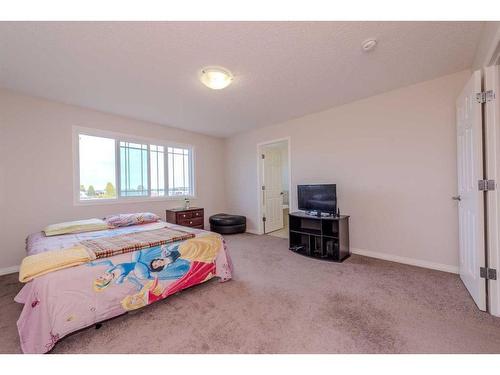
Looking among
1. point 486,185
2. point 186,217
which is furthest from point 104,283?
point 486,185

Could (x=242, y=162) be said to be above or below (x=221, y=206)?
above

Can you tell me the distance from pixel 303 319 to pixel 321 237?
5.27 ft

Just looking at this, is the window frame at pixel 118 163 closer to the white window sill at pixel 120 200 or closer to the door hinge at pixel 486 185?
the white window sill at pixel 120 200

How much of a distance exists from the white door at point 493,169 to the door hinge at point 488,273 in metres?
0.03

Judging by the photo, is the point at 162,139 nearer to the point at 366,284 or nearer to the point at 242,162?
the point at 242,162

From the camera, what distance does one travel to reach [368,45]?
6.17 ft

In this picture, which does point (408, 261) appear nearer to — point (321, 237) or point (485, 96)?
point (321, 237)

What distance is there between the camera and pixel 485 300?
1711 millimetres

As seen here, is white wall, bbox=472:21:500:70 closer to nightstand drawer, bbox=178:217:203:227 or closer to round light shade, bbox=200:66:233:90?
round light shade, bbox=200:66:233:90

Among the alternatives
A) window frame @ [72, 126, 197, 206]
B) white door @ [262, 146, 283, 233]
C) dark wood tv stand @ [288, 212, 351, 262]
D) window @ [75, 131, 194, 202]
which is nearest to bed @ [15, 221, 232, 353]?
window frame @ [72, 126, 197, 206]

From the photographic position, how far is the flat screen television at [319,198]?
10.3 ft

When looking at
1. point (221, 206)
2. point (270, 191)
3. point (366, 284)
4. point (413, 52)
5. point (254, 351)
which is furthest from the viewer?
point (221, 206)
